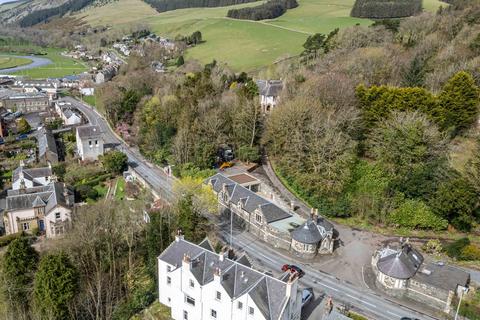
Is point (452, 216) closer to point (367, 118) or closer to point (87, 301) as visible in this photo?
point (367, 118)

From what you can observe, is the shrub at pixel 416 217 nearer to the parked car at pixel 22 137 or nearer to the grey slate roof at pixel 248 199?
the grey slate roof at pixel 248 199

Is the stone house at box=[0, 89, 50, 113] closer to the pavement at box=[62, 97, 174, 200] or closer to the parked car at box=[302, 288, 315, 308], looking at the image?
the pavement at box=[62, 97, 174, 200]

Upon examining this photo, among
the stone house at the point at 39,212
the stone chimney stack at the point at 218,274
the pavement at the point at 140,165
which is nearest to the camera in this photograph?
the stone chimney stack at the point at 218,274

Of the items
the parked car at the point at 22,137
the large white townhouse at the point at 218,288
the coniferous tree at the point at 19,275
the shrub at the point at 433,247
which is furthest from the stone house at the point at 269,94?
the parked car at the point at 22,137

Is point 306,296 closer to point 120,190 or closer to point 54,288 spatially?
point 54,288

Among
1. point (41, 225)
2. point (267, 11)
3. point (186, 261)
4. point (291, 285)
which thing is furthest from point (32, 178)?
point (267, 11)

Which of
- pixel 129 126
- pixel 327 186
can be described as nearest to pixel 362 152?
pixel 327 186
